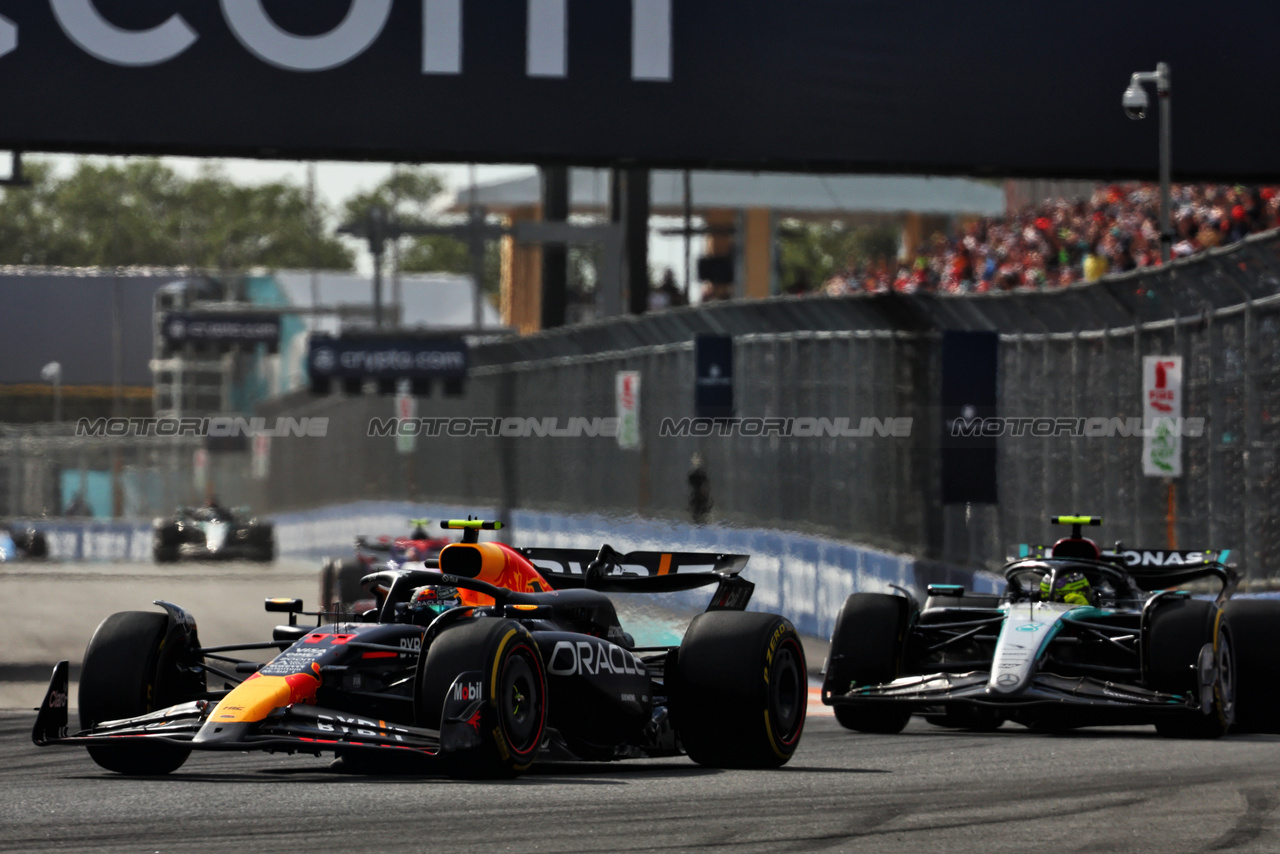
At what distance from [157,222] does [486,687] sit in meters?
111

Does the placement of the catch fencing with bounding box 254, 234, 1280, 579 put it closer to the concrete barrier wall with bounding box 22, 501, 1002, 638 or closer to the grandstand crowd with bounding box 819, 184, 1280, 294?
the concrete barrier wall with bounding box 22, 501, 1002, 638

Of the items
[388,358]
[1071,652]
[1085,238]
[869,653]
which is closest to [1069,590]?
[1071,652]

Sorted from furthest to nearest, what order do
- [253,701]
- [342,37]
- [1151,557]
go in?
[342,37]
[1151,557]
[253,701]

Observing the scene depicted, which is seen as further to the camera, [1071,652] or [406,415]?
[406,415]

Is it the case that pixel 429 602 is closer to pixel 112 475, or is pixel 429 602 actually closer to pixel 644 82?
pixel 644 82

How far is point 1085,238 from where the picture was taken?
28.1m

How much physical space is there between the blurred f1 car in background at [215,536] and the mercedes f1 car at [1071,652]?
2496 centimetres

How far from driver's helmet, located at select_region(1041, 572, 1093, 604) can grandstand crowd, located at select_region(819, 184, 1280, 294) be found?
21.2 feet

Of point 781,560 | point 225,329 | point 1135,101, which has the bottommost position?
point 781,560

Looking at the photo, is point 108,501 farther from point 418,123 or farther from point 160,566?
point 418,123

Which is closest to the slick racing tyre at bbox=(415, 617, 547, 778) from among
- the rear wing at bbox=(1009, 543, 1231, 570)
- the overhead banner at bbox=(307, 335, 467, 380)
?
the rear wing at bbox=(1009, 543, 1231, 570)

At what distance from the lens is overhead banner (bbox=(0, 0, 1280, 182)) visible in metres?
14.8

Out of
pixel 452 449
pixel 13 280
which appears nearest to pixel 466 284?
pixel 13 280

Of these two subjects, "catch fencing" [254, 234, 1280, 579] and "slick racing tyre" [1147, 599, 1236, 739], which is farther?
"catch fencing" [254, 234, 1280, 579]
